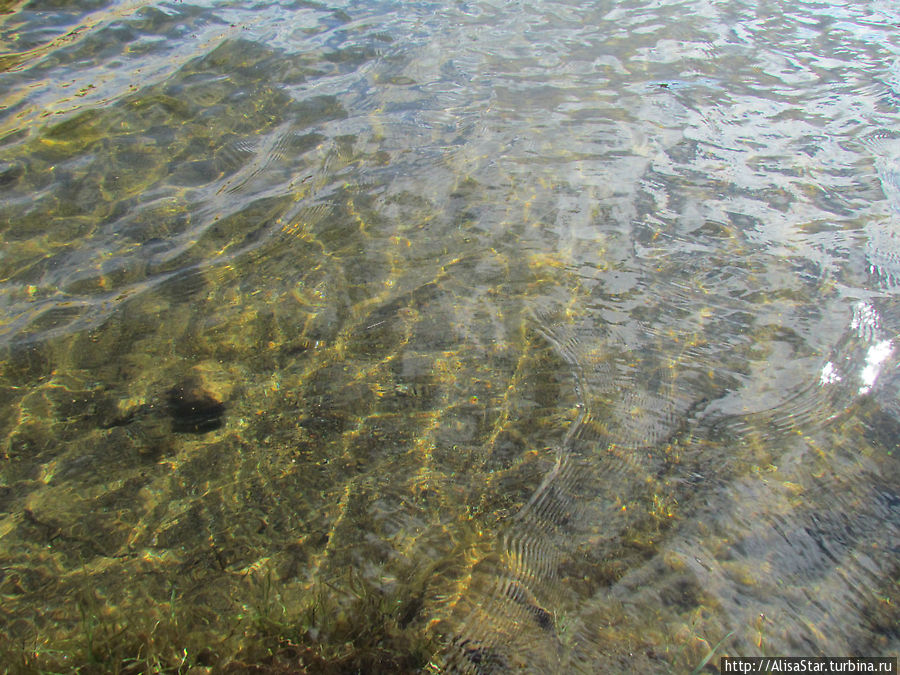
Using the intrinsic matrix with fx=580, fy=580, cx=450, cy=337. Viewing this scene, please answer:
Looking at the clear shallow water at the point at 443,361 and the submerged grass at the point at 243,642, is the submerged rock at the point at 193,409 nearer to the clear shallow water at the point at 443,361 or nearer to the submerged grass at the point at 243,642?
the clear shallow water at the point at 443,361

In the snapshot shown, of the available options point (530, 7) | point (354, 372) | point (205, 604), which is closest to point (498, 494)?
point (354, 372)

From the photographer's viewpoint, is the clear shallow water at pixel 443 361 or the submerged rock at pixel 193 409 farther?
the submerged rock at pixel 193 409

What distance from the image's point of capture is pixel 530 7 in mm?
9469

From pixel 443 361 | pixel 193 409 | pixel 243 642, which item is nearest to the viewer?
pixel 243 642

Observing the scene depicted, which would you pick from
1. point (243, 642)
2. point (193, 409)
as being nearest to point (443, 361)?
point (193, 409)

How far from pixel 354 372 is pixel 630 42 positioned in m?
7.24

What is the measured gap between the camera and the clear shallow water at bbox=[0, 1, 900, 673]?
2.83 m

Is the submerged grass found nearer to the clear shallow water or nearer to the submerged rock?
the clear shallow water

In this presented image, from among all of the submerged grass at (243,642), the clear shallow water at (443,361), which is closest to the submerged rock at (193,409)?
the clear shallow water at (443,361)

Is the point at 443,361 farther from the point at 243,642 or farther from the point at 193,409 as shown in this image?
the point at 243,642

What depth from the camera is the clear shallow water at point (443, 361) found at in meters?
2.83

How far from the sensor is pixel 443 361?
13.5 ft

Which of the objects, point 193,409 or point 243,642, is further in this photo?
point 193,409

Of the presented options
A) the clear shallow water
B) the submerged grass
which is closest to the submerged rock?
the clear shallow water
